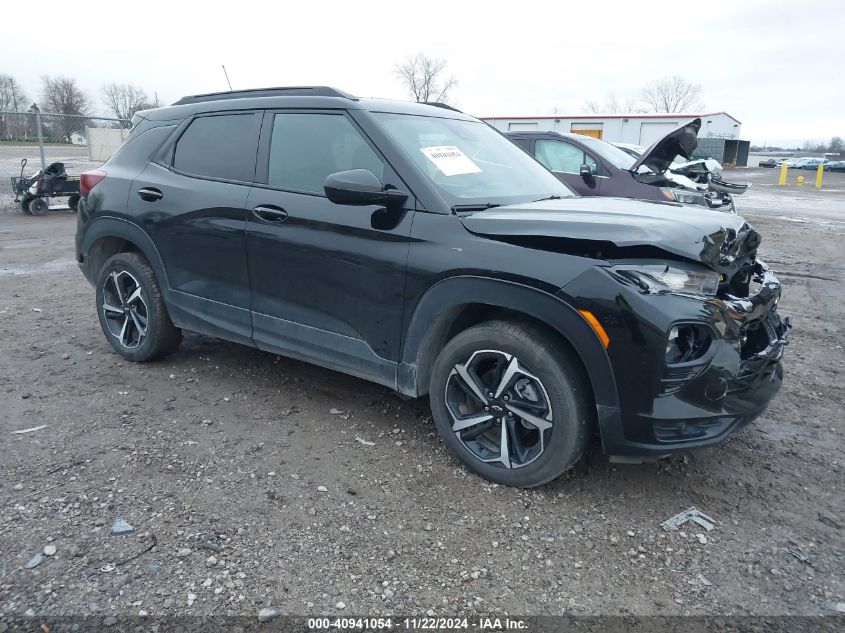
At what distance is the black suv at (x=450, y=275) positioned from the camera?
8.96 feet

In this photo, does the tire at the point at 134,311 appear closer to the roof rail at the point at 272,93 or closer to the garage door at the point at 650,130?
the roof rail at the point at 272,93

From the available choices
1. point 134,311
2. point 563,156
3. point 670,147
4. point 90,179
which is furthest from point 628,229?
point 563,156

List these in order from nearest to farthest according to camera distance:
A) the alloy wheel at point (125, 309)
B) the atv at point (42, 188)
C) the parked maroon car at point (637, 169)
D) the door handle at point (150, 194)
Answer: the door handle at point (150, 194)
the alloy wheel at point (125, 309)
the parked maroon car at point (637, 169)
the atv at point (42, 188)

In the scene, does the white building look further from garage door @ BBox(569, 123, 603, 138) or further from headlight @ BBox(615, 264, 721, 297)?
headlight @ BBox(615, 264, 721, 297)

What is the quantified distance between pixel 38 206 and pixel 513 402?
13422mm

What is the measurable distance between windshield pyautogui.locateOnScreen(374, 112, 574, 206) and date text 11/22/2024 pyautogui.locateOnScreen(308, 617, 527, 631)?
191cm

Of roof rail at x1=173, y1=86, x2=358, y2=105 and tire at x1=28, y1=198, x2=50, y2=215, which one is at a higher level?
roof rail at x1=173, y1=86, x2=358, y2=105

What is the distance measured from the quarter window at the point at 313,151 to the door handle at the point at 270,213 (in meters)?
0.15

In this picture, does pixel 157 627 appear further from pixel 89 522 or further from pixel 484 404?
pixel 484 404

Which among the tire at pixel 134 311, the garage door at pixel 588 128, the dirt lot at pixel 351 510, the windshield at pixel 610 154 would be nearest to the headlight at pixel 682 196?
the windshield at pixel 610 154

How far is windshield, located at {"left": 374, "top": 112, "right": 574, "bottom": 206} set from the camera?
3430 millimetres

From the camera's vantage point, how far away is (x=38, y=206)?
13227 mm

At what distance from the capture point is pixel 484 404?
3.10 m

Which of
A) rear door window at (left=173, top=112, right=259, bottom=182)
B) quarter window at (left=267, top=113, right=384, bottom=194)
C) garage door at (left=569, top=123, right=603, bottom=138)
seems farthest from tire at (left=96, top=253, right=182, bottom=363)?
garage door at (left=569, top=123, right=603, bottom=138)
